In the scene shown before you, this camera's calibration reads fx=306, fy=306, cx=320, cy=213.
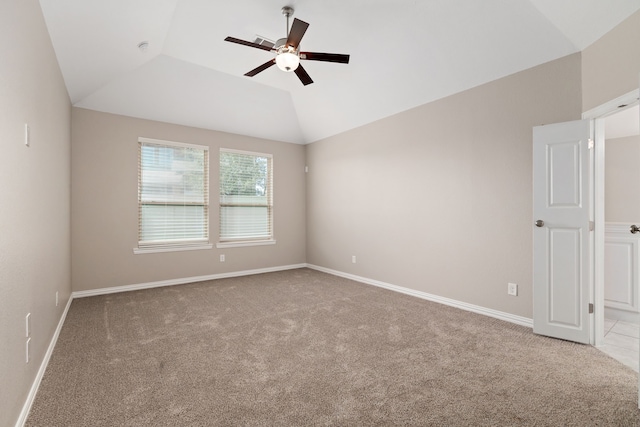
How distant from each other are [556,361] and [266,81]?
15.7 ft

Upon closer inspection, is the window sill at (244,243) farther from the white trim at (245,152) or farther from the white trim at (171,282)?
the white trim at (245,152)

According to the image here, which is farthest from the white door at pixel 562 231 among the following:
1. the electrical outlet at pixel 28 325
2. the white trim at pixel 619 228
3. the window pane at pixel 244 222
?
the window pane at pixel 244 222

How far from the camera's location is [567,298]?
2.79 meters

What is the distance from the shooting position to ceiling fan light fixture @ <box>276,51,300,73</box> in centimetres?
275

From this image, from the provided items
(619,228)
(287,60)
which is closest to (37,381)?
(287,60)

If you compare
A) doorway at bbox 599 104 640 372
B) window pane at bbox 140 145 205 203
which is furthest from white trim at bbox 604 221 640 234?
window pane at bbox 140 145 205 203

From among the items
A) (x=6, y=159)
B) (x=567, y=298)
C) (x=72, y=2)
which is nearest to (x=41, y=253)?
(x=6, y=159)

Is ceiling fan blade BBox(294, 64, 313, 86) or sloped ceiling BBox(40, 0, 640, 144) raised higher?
sloped ceiling BBox(40, 0, 640, 144)

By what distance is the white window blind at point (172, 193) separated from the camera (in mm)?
4719

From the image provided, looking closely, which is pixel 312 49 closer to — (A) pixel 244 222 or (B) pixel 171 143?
(B) pixel 171 143

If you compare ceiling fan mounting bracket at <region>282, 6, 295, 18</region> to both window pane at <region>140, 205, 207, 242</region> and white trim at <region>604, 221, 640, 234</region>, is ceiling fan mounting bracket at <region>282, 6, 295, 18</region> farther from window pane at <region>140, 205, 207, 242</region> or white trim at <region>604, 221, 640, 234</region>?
white trim at <region>604, 221, 640, 234</region>

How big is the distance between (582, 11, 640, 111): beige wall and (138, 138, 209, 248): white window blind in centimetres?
498

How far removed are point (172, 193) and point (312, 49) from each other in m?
3.08

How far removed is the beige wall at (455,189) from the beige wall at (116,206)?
2327 millimetres
